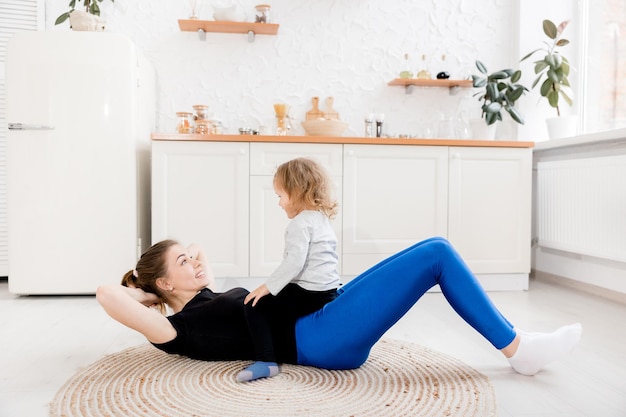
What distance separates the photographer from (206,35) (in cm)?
337

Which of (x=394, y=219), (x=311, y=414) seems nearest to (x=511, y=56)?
(x=394, y=219)

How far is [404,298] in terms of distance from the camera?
55.0 inches

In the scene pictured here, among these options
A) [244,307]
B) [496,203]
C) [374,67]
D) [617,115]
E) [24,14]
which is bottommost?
[244,307]

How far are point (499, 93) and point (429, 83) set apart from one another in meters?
0.46

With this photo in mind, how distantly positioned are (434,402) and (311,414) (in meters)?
0.33

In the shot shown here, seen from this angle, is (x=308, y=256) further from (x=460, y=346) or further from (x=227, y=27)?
(x=227, y=27)

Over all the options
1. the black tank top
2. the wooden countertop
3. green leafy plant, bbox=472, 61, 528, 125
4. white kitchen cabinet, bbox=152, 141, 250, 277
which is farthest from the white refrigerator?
green leafy plant, bbox=472, 61, 528, 125

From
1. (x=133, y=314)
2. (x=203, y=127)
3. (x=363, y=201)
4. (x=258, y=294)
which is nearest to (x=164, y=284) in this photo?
(x=133, y=314)

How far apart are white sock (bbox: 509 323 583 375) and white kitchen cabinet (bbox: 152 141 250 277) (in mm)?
1653

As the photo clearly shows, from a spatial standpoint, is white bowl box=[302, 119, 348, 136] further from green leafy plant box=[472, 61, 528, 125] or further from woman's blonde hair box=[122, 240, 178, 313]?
woman's blonde hair box=[122, 240, 178, 313]

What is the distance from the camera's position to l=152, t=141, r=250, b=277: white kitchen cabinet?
9.04ft

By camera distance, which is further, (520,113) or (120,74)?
(520,113)

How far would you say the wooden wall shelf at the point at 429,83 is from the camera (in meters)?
3.41

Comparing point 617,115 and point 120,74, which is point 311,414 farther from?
point 617,115
